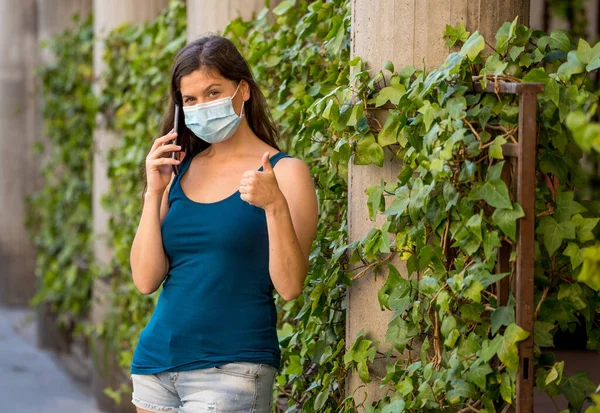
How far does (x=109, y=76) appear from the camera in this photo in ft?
21.6

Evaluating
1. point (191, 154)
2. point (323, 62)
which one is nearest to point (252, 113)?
point (191, 154)

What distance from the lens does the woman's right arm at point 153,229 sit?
277 centimetres

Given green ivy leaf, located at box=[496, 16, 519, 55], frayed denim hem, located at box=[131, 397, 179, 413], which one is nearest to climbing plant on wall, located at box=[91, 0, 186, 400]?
frayed denim hem, located at box=[131, 397, 179, 413]

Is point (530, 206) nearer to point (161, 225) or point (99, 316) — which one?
point (161, 225)

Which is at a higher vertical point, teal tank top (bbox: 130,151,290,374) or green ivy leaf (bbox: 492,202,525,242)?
green ivy leaf (bbox: 492,202,525,242)

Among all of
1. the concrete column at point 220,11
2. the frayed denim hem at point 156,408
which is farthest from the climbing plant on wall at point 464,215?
the concrete column at point 220,11

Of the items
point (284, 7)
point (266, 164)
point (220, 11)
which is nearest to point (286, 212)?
point (266, 164)

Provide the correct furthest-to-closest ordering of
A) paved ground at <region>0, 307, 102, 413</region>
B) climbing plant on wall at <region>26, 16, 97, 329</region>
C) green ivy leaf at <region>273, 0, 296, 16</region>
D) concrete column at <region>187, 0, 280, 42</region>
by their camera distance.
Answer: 1. climbing plant on wall at <region>26, 16, 97, 329</region>
2. paved ground at <region>0, 307, 102, 413</region>
3. concrete column at <region>187, 0, 280, 42</region>
4. green ivy leaf at <region>273, 0, 296, 16</region>

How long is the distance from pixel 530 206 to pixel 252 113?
3.05ft

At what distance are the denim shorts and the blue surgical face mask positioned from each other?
658 mm

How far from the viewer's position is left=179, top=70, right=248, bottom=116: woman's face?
2.77 meters

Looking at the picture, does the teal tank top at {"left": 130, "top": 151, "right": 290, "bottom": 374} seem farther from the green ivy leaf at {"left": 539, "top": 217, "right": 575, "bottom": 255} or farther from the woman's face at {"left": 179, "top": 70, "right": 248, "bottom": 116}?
the green ivy leaf at {"left": 539, "top": 217, "right": 575, "bottom": 255}

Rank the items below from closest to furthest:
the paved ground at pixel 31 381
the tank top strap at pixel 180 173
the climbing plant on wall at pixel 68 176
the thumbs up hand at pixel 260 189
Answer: the thumbs up hand at pixel 260 189 < the tank top strap at pixel 180 173 < the paved ground at pixel 31 381 < the climbing plant on wall at pixel 68 176

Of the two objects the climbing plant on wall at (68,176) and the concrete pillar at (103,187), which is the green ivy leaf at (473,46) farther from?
the climbing plant on wall at (68,176)
